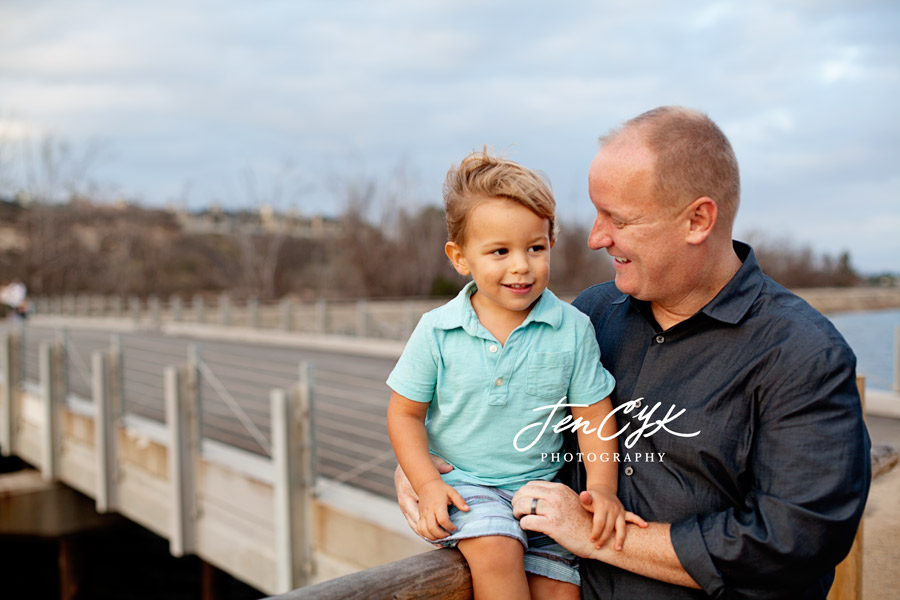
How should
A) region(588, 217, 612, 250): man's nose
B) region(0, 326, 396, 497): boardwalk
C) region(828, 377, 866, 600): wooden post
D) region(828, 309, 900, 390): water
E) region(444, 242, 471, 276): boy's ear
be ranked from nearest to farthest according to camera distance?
1. region(588, 217, 612, 250): man's nose
2. region(444, 242, 471, 276): boy's ear
3. region(828, 377, 866, 600): wooden post
4. region(0, 326, 396, 497): boardwalk
5. region(828, 309, 900, 390): water

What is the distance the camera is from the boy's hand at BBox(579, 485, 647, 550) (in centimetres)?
160

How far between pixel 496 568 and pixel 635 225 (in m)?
0.83

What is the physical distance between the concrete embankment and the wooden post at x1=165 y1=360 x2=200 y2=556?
11150 mm

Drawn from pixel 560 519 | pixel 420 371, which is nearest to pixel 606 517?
pixel 560 519

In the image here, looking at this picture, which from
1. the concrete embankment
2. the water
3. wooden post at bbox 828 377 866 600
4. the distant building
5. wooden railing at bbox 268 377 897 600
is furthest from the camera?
the distant building

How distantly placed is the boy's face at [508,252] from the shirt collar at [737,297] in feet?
1.30

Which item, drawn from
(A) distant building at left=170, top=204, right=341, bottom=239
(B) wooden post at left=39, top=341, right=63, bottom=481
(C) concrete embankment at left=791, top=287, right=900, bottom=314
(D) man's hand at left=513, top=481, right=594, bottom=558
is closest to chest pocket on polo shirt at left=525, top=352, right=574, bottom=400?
(D) man's hand at left=513, top=481, right=594, bottom=558

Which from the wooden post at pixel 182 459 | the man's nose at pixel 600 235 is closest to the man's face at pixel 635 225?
the man's nose at pixel 600 235

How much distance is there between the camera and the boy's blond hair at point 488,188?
1.75m

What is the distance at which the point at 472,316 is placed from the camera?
179cm

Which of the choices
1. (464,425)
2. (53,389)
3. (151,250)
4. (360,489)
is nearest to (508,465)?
(464,425)

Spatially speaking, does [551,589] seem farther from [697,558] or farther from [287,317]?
[287,317]

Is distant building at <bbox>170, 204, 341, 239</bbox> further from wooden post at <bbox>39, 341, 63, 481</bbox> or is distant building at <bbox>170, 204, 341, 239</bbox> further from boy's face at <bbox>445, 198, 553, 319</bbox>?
boy's face at <bbox>445, 198, 553, 319</bbox>

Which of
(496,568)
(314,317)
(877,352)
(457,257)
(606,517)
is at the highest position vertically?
(457,257)
